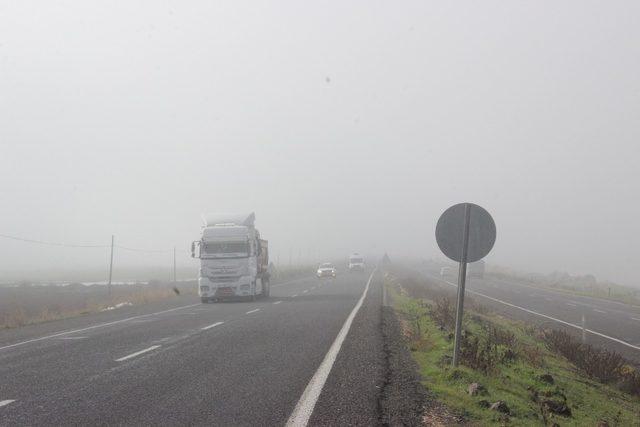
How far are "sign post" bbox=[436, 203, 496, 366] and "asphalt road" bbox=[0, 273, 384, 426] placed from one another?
2070 mm

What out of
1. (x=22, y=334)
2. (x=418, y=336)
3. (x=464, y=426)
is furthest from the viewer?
(x=22, y=334)

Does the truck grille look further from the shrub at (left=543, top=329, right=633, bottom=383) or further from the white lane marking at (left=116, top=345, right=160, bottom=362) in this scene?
the shrub at (left=543, top=329, right=633, bottom=383)

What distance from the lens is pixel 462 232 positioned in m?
8.99

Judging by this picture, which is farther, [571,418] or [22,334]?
[22,334]

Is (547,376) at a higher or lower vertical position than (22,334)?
higher

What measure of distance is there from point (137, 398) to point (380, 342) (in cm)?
628

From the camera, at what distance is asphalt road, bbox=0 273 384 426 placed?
6047 millimetres

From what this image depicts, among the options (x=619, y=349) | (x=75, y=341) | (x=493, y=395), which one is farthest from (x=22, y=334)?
(x=619, y=349)

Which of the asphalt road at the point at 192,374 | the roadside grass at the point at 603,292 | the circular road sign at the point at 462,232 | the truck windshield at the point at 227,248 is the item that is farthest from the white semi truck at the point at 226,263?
the roadside grass at the point at 603,292

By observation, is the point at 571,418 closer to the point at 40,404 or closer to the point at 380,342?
the point at 380,342

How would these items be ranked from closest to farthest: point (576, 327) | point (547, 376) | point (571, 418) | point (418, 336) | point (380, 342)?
point (571, 418), point (547, 376), point (380, 342), point (418, 336), point (576, 327)

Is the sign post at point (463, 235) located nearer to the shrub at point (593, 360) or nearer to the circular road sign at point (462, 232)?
the circular road sign at point (462, 232)

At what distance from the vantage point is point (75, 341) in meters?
12.6

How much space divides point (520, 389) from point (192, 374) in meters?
4.85
